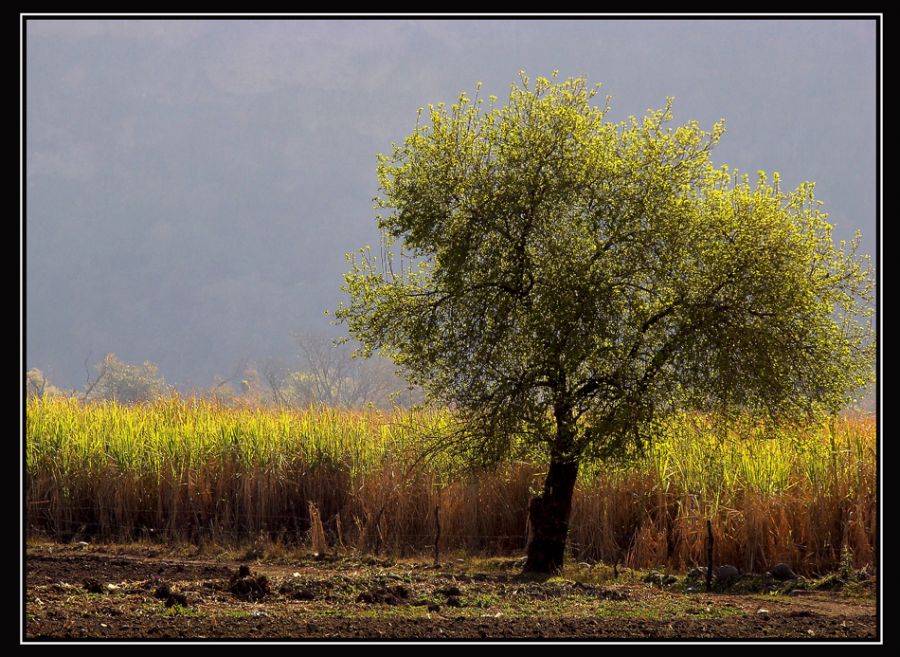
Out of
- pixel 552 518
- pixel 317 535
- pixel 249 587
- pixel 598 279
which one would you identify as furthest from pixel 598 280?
pixel 317 535

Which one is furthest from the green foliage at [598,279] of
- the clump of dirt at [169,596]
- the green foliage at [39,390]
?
the green foliage at [39,390]

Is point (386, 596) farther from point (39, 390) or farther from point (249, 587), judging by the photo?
point (39, 390)

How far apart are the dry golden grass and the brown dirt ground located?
1.53 m

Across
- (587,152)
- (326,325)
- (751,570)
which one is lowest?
(751,570)

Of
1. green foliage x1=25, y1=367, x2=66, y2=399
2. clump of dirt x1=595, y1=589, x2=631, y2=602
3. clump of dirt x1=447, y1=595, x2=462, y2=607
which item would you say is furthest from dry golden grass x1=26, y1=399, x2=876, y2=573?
green foliage x1=25, y1=367, x2=66, y2=399

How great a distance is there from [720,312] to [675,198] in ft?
4.78

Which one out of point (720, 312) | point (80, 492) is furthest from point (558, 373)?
point (80, 492)

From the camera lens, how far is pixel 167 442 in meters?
16.9

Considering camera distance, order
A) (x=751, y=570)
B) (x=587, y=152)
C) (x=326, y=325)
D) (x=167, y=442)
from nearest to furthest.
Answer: (x=587, y=152)
(x=751, y=570)
(x=167, y=442)
(x=326, y=325)

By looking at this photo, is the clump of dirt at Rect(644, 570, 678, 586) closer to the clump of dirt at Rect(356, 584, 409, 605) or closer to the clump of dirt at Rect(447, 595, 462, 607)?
the clump of dirt at Rect(447, 595, 462, 607)

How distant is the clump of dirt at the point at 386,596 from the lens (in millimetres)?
10547

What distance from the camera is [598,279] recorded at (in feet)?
36.9
